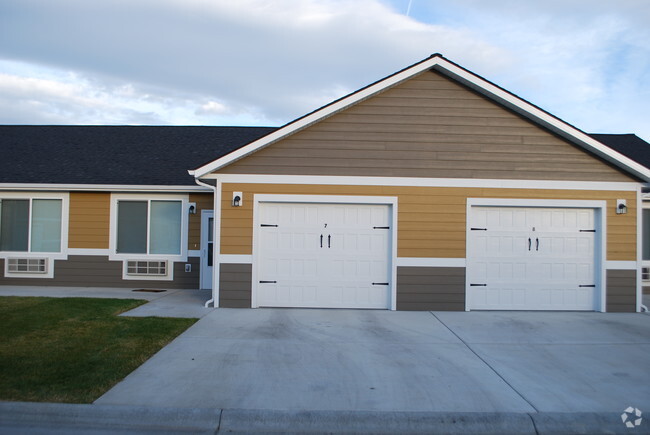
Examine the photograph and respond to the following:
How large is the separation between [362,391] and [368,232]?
16.7 ft

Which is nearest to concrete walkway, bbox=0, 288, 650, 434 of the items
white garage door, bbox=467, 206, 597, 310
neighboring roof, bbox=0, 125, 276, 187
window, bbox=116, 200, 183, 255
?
white garage door, bbox=467, 206, 597, 310

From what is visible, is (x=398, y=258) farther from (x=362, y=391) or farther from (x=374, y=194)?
(x=362, y=391)

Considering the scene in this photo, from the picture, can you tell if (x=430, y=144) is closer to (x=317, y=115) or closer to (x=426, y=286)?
(x=317, y=115)

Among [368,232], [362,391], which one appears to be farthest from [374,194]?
[362,391]

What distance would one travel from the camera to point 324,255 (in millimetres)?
10383

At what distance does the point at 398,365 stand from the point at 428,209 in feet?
14.6

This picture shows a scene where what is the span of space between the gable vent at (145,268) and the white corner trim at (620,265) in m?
10.4

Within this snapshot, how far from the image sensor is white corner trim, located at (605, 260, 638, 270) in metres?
10.4

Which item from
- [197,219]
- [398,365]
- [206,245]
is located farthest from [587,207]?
[197,219]

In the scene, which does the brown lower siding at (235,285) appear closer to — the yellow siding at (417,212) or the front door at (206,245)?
the yellow siding at (417,212)

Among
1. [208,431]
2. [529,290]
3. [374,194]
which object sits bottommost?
[208,431]

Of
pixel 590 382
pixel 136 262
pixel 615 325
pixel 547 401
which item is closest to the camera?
pixel 547 401

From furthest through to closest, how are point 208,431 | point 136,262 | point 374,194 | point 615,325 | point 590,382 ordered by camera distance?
1. point 136,262
2. point 374,194
3. point 615,325
4. point 590,382
5. point 208,431

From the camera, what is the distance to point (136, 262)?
1302 centimetres
